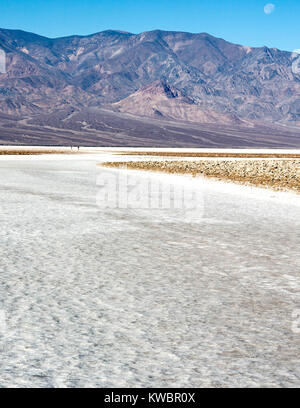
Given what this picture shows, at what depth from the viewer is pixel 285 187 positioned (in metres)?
25.1

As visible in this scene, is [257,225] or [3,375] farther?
[257,225]

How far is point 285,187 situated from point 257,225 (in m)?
13.0

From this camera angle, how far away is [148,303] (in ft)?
20.6

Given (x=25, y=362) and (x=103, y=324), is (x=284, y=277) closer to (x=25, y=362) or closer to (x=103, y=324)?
(x=103, y=324)

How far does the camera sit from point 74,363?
4.47 metres

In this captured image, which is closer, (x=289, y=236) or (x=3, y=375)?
(x=3, y=375)

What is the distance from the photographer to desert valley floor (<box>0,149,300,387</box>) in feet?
14.3

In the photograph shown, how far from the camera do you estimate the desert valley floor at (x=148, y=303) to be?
4.36 meters

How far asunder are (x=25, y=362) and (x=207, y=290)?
2.87 m
